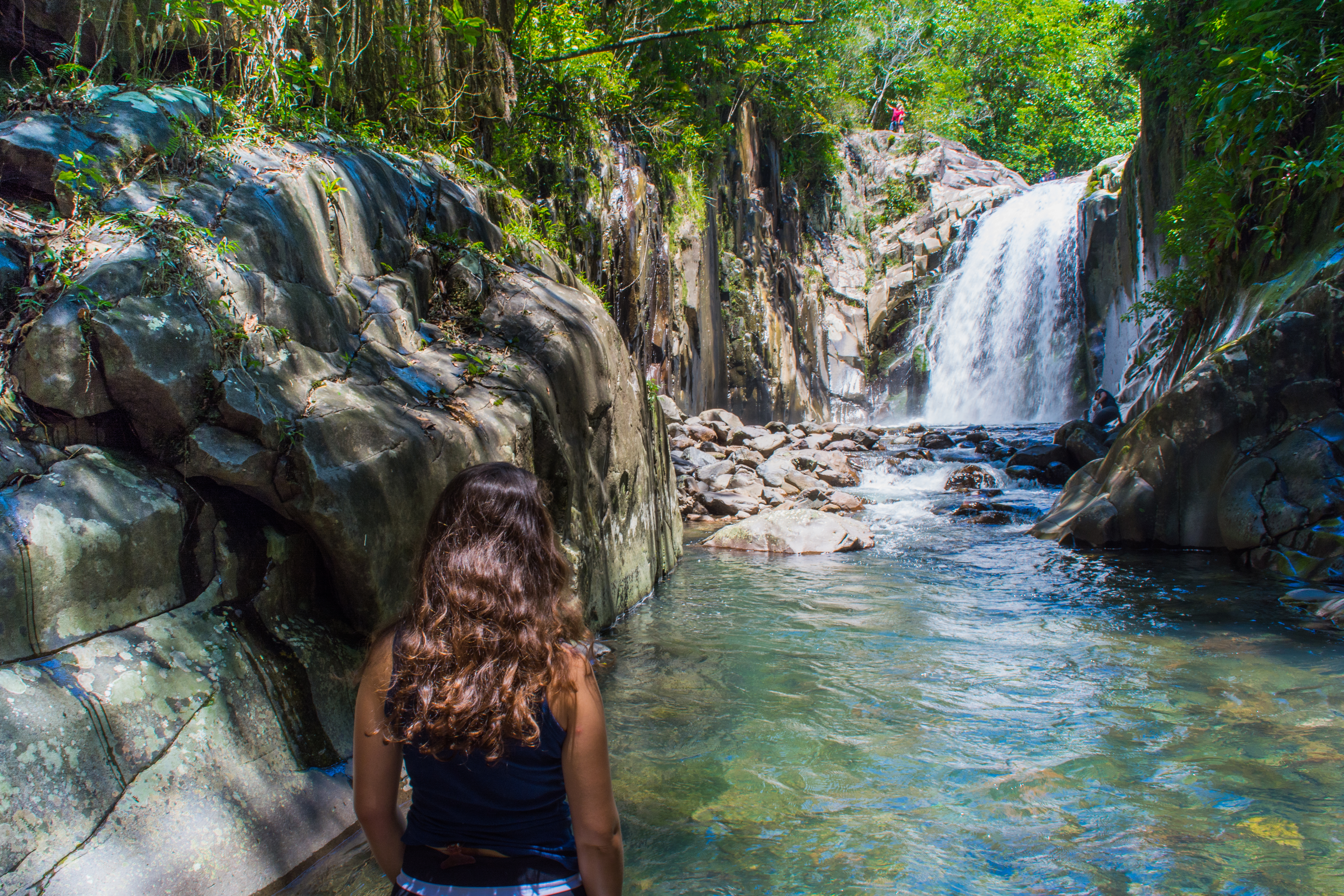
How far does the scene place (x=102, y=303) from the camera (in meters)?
2.55

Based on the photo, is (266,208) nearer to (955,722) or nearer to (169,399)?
(169,399)

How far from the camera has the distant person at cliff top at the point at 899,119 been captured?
1142 inches

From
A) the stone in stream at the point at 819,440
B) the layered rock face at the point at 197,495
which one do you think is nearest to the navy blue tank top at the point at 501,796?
the layered rock face at the point at 197,495

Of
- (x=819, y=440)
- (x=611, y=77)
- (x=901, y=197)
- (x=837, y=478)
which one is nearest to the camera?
(x=611, y=77)

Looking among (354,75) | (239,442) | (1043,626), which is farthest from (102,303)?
(1043,626)

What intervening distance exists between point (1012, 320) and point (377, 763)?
2145 centimetres

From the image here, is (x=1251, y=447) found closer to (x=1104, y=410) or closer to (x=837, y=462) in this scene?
(x=1104, y=410)

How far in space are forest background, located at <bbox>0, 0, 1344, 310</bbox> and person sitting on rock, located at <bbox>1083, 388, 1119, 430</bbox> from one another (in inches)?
83.4

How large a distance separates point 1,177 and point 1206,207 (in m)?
11.6

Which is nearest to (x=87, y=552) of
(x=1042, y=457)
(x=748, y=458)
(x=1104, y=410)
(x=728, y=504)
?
(x=728, y=504)

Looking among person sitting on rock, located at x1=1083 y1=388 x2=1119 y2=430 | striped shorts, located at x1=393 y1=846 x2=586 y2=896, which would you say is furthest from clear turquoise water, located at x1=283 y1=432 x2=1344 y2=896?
person sitting on rock, located at x1=1083 y1=388 x2=1119 y2=430

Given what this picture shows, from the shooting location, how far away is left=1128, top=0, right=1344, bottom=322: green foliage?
768 cm

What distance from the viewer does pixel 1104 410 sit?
44.0 feet

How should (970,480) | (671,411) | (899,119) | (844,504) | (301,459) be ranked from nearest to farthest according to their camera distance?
(301,459), (844,504), (970,480), (671,411), (899,119)
